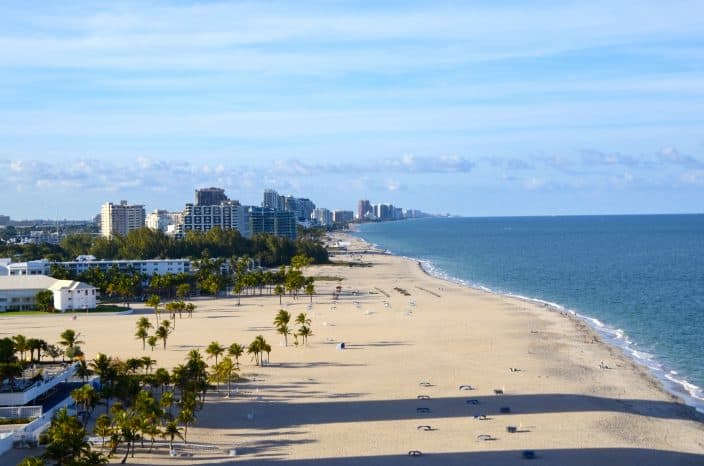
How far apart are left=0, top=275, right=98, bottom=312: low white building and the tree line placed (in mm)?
51965

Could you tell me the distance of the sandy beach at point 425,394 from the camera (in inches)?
1463

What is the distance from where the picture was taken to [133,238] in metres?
157

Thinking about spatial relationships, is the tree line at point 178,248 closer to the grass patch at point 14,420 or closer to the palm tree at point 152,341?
the palm tree at point 152,341

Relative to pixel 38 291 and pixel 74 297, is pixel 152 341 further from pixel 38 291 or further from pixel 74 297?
pixel 38 291

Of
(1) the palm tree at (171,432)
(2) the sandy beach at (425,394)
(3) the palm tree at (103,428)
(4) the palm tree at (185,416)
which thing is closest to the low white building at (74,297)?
(2) the sandy beach at (425,394)

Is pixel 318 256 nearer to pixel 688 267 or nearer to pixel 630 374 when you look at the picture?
pixel 688 267

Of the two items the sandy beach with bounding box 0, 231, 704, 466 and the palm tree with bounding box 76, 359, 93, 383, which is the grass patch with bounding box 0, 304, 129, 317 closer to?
the sandy beach with bounding box 0, 231, 704, 466

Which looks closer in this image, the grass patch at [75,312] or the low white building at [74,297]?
the grass patch at [75,312]

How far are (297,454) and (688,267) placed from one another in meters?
111

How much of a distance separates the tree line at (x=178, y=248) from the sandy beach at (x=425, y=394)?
2711 inches

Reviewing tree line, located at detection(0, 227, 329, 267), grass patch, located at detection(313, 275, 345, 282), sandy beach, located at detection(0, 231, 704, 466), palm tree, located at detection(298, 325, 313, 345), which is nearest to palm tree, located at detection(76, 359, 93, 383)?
sandy beach, located at detection(0, 231, 704, 466)

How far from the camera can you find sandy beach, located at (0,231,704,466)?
37156 millimetres

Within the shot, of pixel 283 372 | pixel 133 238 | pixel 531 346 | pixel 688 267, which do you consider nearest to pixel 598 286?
pixel 688 267

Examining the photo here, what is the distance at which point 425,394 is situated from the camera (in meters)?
47.4
